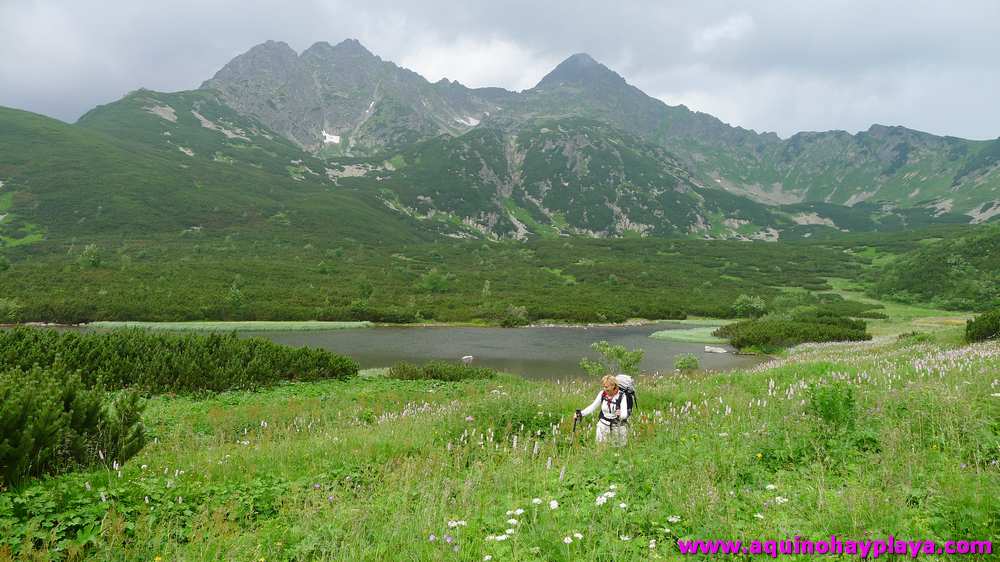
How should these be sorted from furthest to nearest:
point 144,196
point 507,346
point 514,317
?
point 144,196
point 514,317
point 507,346

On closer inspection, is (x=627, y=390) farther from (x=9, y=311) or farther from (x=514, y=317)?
(x=9, y=311)

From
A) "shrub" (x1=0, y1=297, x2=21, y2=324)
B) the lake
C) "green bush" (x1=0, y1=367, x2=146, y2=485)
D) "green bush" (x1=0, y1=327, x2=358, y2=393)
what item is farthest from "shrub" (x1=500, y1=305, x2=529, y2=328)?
"green bush" (x1=0, y1=367, x2=146, y2=485)

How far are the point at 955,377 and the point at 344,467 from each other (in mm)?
11757

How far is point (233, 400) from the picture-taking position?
16734mm

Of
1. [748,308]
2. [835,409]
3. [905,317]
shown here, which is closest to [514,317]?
[748,308]

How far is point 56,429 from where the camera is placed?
20.0ft

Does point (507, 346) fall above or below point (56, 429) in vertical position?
below

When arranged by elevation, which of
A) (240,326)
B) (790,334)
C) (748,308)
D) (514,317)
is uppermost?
(748,308)

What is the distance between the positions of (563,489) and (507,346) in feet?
115

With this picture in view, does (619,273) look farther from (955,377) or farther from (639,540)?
(639,540)

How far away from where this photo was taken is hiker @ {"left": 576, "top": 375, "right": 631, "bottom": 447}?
818 cm

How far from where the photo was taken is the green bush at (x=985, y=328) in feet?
69.0

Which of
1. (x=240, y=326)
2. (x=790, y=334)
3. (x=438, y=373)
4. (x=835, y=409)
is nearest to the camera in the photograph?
(x=835, y=409)

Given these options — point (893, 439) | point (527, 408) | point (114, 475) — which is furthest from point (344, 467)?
point (893, 439)
